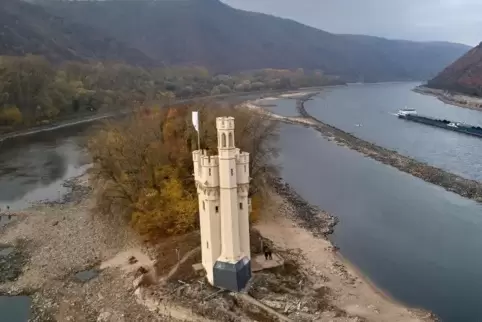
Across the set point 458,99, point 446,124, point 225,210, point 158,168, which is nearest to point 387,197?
point 158,168

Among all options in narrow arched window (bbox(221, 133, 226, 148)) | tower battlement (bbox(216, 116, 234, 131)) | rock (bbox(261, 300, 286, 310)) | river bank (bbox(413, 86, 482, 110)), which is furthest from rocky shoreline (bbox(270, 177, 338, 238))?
river bank (bbox(413, 86, 482, 110))

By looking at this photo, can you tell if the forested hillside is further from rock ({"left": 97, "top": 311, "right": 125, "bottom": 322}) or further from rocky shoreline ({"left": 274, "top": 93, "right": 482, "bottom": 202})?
rock ({"left": 97, "top": 311, "right": 125, "bottom": 322})

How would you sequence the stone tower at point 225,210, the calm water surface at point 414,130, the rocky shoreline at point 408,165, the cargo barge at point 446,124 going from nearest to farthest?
1. the stone tower at point 225,210
2. the rocky shoreline at point 408,165
3. the calm water surface at point 414,130
4. the cargo barge at point 446,124

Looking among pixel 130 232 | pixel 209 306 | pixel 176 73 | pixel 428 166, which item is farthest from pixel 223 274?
pixel 176 73

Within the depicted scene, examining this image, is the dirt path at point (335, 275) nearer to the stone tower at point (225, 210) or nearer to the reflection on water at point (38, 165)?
the stone tower at point (225, 210)

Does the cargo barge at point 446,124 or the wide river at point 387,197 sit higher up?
the cargo barge at point 446,124

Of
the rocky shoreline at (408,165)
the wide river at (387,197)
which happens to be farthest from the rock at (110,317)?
the rocky shoreline at (408,165)

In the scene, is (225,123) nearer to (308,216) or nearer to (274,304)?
(274,304)
